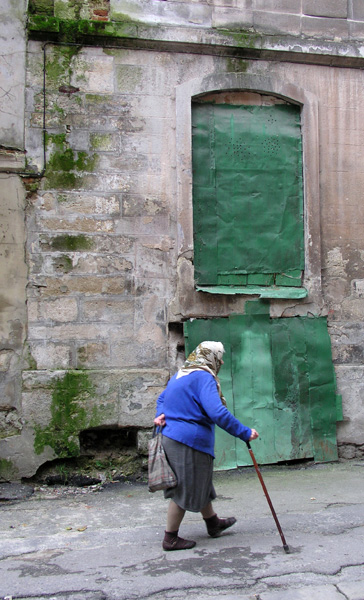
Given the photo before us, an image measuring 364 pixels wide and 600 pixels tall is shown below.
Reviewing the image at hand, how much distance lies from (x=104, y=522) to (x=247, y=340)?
8.14 feet

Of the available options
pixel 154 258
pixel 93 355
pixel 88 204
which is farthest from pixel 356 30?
pixel 93 355

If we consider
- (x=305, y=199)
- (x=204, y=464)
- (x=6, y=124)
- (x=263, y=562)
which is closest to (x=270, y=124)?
(x=305, y=199)

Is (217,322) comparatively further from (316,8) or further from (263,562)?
(316,8)

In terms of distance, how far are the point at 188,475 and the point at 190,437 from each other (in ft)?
0.82

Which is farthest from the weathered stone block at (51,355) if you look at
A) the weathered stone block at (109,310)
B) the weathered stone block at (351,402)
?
the weathered stone block at (351,402)

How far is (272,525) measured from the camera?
4.43 metres

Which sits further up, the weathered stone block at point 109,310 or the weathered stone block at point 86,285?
the weathered stone block at point 86,285

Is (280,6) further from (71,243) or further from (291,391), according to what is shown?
(291,391)

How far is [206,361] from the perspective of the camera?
4062 mm

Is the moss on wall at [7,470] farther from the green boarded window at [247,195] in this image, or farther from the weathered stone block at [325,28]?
the weathered stone block at [325,28]

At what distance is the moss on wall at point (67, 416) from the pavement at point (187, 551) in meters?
0.42

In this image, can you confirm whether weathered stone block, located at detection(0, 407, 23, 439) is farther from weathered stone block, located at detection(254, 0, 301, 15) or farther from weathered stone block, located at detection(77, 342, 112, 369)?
weathered stone block, located at detection(254, 0, 301, 15)

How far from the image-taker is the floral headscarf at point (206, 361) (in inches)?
158

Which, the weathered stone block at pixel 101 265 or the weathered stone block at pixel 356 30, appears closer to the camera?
the weathered stone block at pixel 101 265
